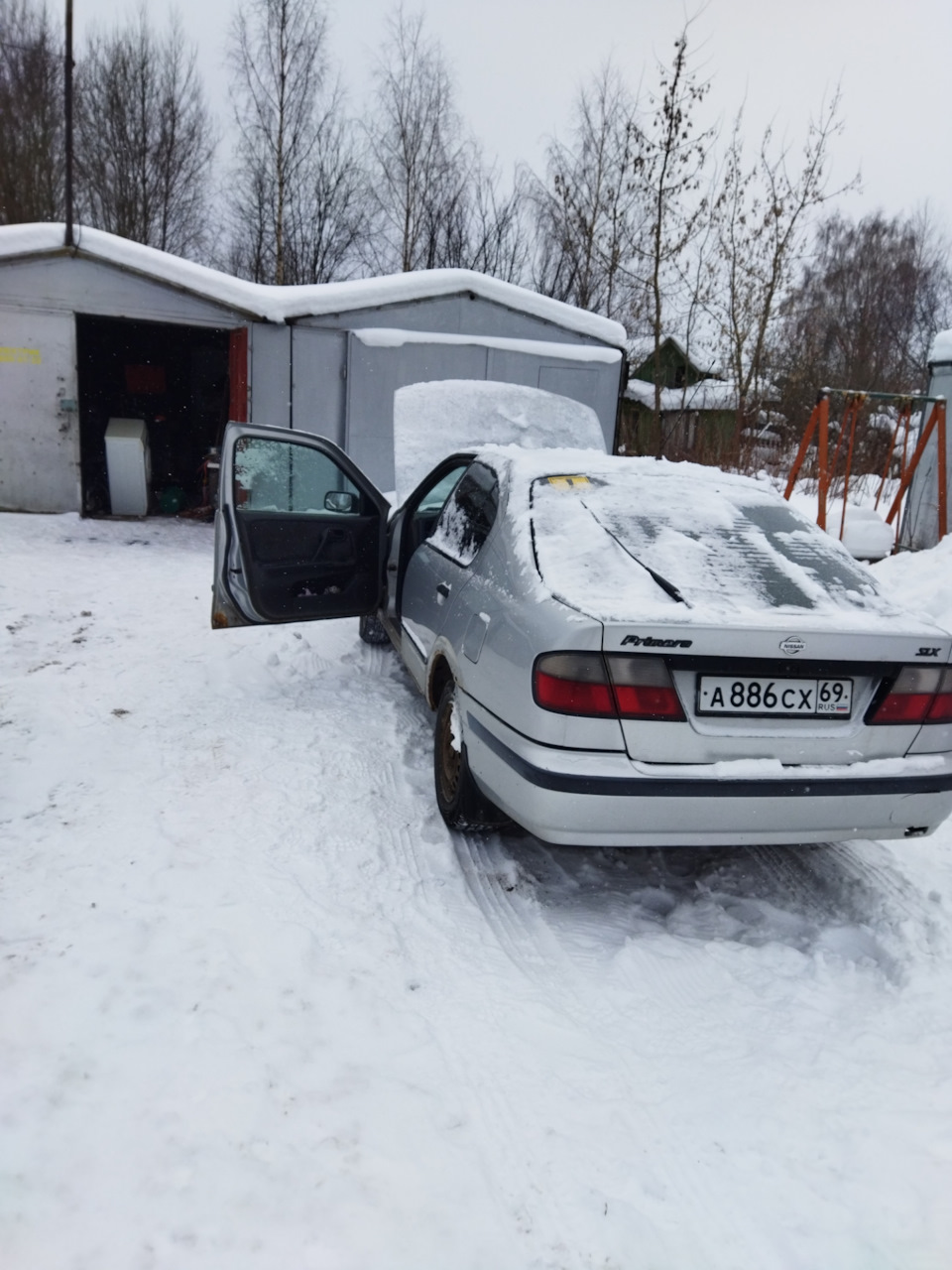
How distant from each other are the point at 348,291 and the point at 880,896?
9.28 meters

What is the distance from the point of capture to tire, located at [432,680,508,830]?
3.09 meters

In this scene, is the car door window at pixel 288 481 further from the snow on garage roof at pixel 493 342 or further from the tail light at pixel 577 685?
the tail light at pixel 577 685

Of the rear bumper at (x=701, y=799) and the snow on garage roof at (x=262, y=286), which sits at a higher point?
the snow on garage roof at (x=262, y=286)

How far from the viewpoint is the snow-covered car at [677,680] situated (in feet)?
8.04

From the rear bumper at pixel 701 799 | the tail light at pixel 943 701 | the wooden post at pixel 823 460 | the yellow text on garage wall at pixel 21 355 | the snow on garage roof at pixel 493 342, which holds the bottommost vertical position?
the rear bumper at pixel 701 799

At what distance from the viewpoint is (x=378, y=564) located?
180 inches

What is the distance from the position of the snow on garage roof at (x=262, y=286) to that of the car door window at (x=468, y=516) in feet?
23.3

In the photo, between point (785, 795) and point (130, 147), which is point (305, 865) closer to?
point (785, 795)

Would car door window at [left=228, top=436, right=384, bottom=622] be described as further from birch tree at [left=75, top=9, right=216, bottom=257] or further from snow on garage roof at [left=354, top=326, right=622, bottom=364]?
birch tree at [left=75, top=9, right=216, bottom=257]

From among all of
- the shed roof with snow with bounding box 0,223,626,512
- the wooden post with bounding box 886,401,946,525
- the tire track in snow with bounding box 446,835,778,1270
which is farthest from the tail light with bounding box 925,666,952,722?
the shed roof with snow with bounding box 0,223,626,512

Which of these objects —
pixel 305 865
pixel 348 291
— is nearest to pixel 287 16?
pixel 348 291

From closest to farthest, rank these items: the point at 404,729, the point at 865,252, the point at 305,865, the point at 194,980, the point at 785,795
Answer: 1. the point at 194,980
2. the point at 785,795
3. the point at 305,865
4. the point at 404,729
5. the point at 865,252

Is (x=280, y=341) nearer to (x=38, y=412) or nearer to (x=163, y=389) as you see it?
(x=38, y=412)

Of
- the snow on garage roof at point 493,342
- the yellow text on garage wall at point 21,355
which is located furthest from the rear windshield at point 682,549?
the yellow text on garage wall at point 21,355
